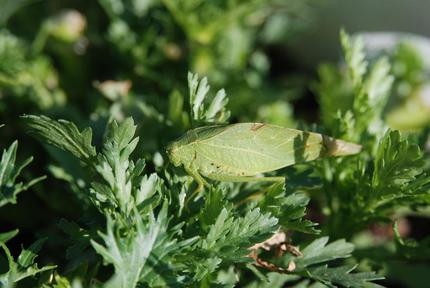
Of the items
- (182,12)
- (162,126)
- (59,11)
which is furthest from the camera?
(59,11)

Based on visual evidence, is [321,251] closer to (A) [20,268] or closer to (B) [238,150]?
(B) [238,150]

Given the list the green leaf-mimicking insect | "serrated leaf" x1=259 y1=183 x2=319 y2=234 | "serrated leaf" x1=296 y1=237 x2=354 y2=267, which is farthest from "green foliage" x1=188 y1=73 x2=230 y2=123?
A: "serrated leaf" x1=296 y1=237 x2=354 y2=267

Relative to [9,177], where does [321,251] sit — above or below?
below

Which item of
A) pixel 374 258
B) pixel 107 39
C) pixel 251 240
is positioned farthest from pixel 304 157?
pixel 107 39

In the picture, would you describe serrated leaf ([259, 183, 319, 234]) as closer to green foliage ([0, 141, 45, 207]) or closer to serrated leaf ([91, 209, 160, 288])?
serrated leaf ([91, 209, 160, 288])

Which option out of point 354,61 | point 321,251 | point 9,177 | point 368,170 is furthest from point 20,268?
point 354,61

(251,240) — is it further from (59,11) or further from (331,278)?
(59,11)
